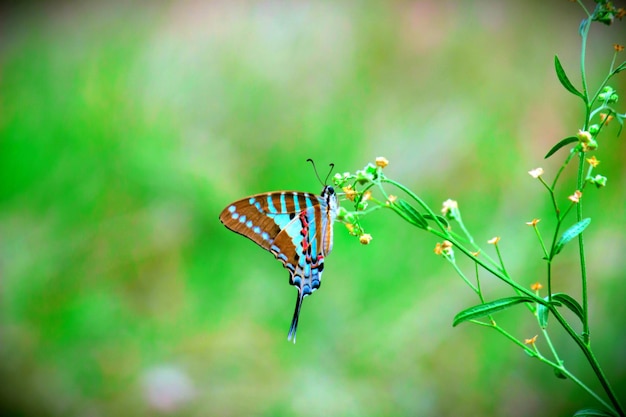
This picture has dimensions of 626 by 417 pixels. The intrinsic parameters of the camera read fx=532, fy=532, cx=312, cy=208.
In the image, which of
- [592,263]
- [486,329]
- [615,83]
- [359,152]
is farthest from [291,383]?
[615,83]

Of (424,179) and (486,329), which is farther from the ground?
(424,179)

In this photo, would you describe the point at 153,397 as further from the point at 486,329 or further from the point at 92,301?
the point at 486,329

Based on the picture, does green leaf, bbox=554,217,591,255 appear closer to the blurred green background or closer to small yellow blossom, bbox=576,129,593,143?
small yellow blossom, bbox=576,129,593,143

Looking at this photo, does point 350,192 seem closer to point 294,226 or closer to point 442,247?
point 442,247

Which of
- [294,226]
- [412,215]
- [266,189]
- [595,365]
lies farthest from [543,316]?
[266,189]

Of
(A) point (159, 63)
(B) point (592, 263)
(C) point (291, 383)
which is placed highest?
(A) point (159, 63)
